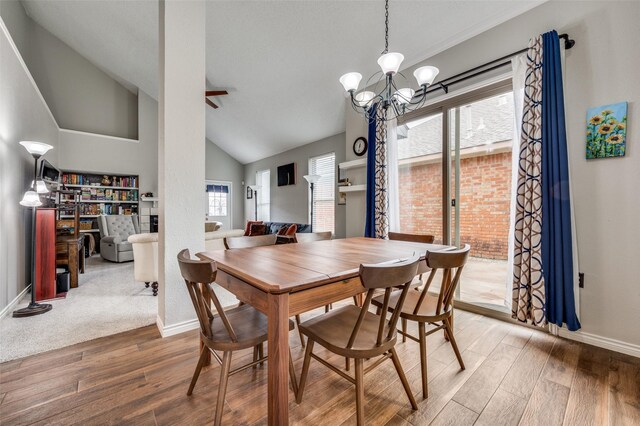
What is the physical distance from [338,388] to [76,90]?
8112 millimetres

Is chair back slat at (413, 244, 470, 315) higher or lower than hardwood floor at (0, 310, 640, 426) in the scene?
higher

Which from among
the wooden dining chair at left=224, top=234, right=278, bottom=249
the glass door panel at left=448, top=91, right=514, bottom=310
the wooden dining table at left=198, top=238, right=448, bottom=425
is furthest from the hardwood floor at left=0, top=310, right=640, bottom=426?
the glass door panel at left=448, top=91, right=514, bottom=310

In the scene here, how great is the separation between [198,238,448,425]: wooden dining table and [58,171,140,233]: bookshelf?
20.5 ft

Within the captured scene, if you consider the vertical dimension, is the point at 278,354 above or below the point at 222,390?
above

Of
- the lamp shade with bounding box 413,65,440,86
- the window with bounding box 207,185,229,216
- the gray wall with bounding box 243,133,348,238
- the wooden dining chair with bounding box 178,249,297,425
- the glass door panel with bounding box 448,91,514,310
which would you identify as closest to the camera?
the wooden dining chair with bounding box 178,249,297,425

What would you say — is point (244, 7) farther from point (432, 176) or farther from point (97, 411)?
point (97, 411)

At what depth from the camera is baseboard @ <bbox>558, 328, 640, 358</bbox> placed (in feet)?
6.06

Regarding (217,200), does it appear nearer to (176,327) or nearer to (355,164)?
(355,164)

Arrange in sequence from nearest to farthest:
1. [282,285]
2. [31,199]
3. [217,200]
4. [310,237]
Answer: [282,285], [310,237], [31,199], [217,200]

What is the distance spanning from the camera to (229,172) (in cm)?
827

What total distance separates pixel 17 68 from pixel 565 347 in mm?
6141

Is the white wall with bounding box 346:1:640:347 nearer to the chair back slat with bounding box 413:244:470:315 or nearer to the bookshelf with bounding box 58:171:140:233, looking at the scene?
the chair back slat with bounding box 413:244:470:315

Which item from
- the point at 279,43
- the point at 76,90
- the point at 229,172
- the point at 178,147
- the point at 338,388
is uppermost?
the point at 76,90

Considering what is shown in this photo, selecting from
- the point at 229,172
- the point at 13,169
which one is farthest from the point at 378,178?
the point at 229,172
